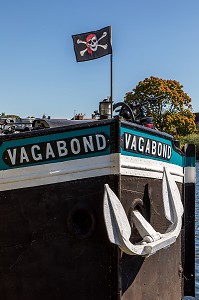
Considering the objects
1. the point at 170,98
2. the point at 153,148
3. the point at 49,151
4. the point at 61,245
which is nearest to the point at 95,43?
the point at 153,148

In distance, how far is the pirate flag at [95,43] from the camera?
6.56 metres

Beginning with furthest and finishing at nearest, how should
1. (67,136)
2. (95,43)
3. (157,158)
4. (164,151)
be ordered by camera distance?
(95,43) → (164,151) → (157,158) → (67,136)

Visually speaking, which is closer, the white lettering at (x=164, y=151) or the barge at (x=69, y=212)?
the barge at (x=69, y=212)

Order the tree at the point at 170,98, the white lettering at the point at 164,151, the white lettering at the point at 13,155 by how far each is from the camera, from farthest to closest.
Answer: the tree at the point at 170,98
the white lettering at the point at 164,151
the white lettering at the point at 13,155

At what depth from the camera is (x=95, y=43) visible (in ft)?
21.6

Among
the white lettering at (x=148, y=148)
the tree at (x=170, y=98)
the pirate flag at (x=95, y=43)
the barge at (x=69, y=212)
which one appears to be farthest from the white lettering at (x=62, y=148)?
the tree at (x=170, y=98)

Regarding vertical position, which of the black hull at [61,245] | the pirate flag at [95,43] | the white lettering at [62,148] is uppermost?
the pirate flag at [95,43]

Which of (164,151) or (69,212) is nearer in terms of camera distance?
(69,212)

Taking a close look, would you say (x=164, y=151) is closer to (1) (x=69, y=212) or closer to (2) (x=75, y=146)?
(2) (x=75, y=146)

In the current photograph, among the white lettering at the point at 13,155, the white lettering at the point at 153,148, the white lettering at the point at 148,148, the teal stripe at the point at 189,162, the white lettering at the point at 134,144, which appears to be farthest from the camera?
the teal stripe at the point at 189,162

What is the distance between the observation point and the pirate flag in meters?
6.56

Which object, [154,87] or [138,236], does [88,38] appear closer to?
[138,236]

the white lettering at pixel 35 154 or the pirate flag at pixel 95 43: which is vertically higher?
the pirate flag at pixel 95 43

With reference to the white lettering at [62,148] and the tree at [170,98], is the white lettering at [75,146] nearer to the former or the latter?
the white lettering at [62,148]
